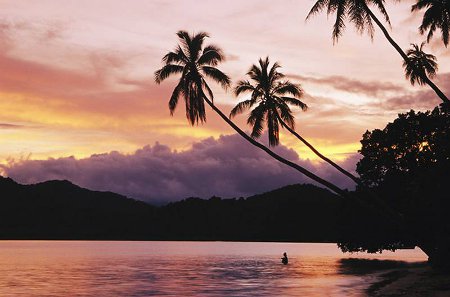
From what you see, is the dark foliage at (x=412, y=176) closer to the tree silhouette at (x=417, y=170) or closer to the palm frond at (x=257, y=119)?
the tree silhouette at (x=417, y=170)

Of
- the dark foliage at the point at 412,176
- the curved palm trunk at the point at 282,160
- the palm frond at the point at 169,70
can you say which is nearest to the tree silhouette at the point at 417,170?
the dark foliage at the point at 412,176

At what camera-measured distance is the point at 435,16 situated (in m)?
37.9

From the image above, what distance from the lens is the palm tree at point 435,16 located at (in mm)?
37562

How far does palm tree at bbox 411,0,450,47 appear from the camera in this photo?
3756cm

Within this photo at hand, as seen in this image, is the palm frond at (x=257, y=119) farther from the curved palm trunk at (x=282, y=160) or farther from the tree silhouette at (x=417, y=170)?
the tree silhouette at (x=417, y=170)

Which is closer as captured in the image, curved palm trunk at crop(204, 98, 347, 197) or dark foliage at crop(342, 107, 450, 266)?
curved palm trunk at crop(204, 98, 347, 197)

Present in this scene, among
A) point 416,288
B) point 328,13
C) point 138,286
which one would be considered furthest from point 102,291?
point 328,13

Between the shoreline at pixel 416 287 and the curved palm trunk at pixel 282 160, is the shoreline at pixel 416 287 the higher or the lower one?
the lower one

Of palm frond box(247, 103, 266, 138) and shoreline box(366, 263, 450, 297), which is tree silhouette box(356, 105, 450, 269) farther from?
palm frond box(247, 103, 266, 138)

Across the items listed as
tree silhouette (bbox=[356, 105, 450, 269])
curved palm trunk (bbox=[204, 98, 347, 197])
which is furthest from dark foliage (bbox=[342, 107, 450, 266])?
curved palm trunk (bbox=[204, 98, 347, 197])

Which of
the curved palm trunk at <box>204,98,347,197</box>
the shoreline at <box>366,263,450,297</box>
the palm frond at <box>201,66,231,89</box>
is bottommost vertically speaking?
the shoreline at <box>366,263,450,297</box>

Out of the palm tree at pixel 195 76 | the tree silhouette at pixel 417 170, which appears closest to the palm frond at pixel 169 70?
the palm tree at pixel 195 76

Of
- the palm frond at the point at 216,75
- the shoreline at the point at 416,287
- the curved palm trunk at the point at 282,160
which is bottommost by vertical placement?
the shoreline at the point at 416,287

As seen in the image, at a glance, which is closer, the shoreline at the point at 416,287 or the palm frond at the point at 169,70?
the shoreline at the point at 416,287
